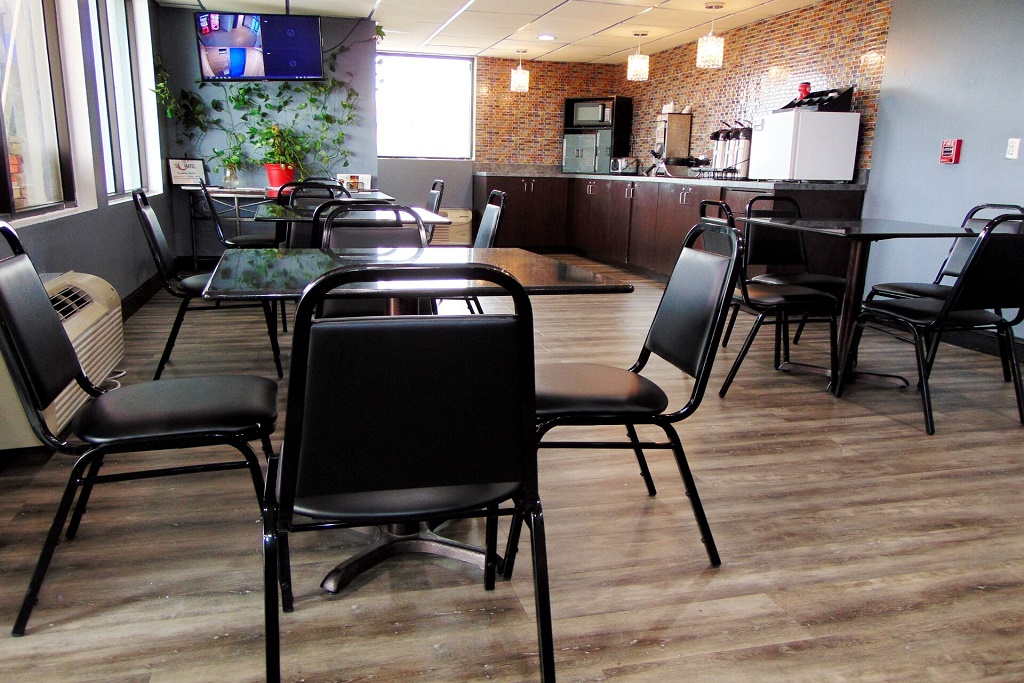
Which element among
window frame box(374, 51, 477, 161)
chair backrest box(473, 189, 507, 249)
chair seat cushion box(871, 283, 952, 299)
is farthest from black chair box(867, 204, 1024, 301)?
window frame box(374, 51, 477, 161)

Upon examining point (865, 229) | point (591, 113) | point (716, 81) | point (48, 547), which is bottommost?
point (48, 547)

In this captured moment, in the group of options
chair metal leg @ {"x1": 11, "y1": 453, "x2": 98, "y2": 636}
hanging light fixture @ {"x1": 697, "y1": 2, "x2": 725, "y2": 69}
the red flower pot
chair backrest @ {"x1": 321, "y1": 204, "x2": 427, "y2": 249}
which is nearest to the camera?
chair metal leg @ {"x1": 11, "y1": 453, "x2": 98, "y2": 636}

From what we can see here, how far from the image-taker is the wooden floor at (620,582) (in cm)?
143

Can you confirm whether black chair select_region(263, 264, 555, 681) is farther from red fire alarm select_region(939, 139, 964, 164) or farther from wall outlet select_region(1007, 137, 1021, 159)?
red fire alarm select_region(939, 139, 964, 164)

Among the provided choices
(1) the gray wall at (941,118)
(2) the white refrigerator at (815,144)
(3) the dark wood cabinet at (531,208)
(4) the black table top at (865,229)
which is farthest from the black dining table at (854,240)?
(3) the dark wood cabinet at (531,208)

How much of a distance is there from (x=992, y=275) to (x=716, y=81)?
16.6ft

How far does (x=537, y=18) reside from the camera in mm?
6582

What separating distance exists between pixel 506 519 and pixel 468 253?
0.89 m

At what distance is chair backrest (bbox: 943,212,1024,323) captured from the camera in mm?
2737

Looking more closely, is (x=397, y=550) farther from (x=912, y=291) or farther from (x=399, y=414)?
(x=912, y=291)

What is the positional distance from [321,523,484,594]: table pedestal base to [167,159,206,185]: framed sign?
5.61 m

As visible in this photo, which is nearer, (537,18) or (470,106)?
(537,18)

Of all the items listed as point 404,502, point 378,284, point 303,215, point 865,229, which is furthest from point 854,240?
point 404,502

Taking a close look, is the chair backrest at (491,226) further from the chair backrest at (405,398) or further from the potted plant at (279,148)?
the potted plant at (279,148)
